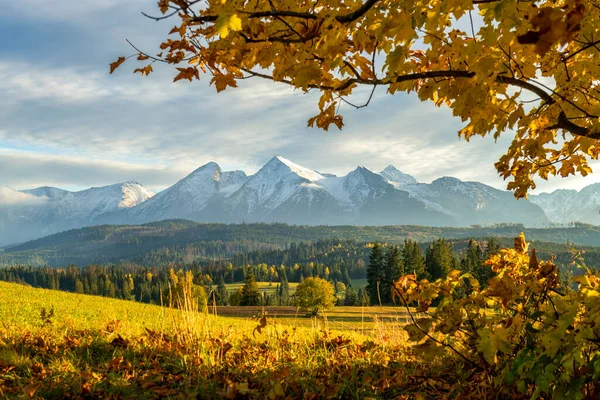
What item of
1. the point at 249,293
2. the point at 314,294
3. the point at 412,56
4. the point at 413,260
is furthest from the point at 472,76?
the point at 249,293

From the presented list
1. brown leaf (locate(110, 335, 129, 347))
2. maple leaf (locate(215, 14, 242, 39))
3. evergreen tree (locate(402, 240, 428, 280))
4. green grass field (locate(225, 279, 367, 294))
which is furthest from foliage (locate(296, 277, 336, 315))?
green grass field (locate(225, 279, 367, 294))

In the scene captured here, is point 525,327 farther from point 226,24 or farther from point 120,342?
point 120,342

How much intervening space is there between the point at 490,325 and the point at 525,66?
2.12 metres

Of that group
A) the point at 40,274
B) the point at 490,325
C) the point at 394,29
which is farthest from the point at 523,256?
the point at 40,274

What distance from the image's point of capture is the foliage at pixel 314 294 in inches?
2055

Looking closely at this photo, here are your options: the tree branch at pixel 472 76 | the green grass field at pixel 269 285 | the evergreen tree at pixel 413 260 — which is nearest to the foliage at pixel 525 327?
the tree branch at pixel 472 76

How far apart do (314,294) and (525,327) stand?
168 feet

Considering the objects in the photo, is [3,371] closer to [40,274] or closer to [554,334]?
[554,334]

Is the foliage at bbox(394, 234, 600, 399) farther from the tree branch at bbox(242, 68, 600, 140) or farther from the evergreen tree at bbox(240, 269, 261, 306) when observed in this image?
the evergreen tree at bbox(240, 269, 261, 306)

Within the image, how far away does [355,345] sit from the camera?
5.08m

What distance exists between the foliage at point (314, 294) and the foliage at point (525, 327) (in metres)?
49.1

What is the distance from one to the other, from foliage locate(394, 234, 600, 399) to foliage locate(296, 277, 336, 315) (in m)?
49.1

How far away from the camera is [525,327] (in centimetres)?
301

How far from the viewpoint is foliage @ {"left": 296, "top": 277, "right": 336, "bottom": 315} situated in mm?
52188
